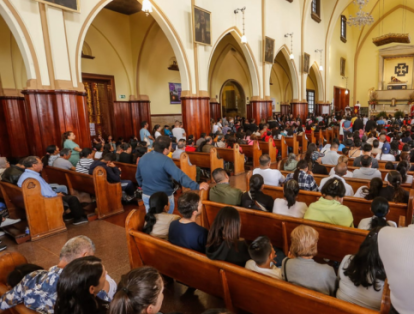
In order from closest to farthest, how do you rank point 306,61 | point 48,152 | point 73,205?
point 73,205 < point 48,152 < point 306,61

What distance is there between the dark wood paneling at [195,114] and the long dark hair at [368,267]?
769cm

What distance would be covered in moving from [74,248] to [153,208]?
904 millimetres

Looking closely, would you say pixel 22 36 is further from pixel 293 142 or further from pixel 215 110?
pixel 215 110

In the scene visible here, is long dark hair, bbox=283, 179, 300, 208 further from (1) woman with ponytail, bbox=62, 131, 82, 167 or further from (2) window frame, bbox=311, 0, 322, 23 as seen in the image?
(2) window frame, bbox=311, 0, 322, 23

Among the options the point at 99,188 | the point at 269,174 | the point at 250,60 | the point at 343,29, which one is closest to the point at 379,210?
the point at 269,174

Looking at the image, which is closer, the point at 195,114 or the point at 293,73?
the point at 195,114

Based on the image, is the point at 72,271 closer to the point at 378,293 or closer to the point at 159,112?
the point at 378,293

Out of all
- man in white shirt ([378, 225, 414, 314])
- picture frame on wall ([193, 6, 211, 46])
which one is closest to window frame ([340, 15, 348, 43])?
picture frame on wall ([193, 6, 211, 46])

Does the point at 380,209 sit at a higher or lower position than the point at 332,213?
higher

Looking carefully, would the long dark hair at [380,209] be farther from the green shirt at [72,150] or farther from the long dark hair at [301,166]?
the green shirt at [72,150]

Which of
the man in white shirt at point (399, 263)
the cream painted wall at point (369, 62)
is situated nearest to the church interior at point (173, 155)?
the man in white shirt at point (399, 263)

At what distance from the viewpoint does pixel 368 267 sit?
1.55 meters

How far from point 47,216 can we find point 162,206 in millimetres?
2162

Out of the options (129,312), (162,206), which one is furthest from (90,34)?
(129,312)
